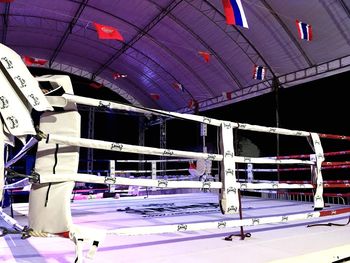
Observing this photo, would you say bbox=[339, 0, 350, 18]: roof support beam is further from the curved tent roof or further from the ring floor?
the ring floor

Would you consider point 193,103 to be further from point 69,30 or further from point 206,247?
point 206,247

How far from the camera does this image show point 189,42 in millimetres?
12633

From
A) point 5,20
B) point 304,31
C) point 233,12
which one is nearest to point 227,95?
point 304,31

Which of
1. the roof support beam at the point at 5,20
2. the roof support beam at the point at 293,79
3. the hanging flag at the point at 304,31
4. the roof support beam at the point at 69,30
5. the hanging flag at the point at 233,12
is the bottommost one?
the hanging flag at the point at 233,12

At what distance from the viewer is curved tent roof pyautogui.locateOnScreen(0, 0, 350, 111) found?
9812 millimetres

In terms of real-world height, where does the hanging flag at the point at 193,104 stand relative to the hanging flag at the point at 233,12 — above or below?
above

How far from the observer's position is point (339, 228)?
10.5 ft

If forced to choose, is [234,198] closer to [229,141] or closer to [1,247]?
[229,141]

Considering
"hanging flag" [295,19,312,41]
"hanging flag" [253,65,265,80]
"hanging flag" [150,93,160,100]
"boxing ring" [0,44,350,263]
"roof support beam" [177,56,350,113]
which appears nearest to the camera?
"boxing ring" [0,44,350,263]

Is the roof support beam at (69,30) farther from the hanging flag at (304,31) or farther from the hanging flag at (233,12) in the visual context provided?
the hanging flag at (304,31)

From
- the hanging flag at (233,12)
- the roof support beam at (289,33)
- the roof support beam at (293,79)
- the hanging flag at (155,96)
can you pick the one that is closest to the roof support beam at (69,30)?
the hanging flag at (155,96)

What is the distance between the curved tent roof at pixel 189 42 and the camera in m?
9.81

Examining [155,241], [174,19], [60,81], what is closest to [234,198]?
[155,241]

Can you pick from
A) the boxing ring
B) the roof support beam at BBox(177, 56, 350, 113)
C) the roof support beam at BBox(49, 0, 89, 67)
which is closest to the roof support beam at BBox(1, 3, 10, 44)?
the roof support beam at BBox(49, 0, 89, 67)
